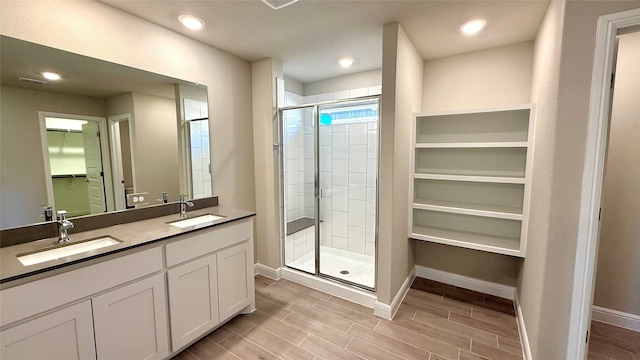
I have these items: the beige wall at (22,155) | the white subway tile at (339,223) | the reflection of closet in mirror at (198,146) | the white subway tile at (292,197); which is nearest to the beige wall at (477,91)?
the white subway tile at (339,223)

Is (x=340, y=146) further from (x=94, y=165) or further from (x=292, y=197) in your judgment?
(x=94, y=165)

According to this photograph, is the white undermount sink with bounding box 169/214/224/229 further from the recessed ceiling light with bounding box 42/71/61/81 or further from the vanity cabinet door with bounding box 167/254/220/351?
the recessed ceiling light with bounding box 42/71/61/81

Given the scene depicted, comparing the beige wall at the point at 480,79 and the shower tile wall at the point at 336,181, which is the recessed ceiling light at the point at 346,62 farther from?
the beige wall at the point at 480,79

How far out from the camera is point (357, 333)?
6.92 ft

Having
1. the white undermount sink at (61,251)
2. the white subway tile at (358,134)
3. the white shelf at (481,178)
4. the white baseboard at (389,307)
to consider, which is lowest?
the white baseboard at (389,307)

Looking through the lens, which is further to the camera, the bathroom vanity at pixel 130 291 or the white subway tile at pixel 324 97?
the white subway tile at pixel 324 97

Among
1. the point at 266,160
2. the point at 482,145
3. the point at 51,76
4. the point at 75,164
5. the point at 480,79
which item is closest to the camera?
the point at 51,76

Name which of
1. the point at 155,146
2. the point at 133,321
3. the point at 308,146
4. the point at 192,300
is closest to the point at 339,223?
the point at 308,146

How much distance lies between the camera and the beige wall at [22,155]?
1.48m

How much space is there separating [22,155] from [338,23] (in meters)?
2.28

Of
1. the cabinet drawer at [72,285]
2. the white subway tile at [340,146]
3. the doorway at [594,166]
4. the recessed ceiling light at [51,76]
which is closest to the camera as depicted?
the cabinet drawer at [72,285]

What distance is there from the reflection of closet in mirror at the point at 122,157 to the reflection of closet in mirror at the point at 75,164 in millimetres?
71

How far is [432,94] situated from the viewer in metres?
2.88

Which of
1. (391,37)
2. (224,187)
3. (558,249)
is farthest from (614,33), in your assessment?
(224,187)
